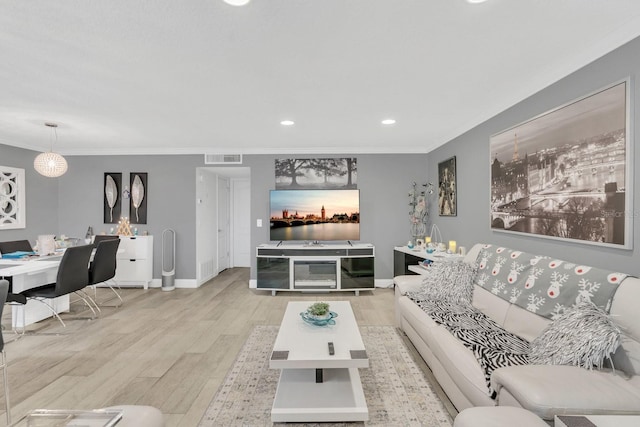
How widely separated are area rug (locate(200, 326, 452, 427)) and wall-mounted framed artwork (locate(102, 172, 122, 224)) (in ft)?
13.1

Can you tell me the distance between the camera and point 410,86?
2766 millimetres

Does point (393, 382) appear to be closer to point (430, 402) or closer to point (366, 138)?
point (430, 402)

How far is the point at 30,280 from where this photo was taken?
3641 millimetres

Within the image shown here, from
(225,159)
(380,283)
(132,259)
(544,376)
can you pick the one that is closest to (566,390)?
(544,376)

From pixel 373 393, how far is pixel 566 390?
121 centimetres

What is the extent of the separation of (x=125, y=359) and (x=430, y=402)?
100 inches

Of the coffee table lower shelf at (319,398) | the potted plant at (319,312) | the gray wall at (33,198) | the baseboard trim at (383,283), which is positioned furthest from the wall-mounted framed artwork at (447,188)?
the gray wall at (33,198)

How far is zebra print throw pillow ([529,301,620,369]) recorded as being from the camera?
4.95 feet

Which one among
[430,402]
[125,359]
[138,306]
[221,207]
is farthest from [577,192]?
[221,207]

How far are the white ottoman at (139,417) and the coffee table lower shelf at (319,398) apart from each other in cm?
83

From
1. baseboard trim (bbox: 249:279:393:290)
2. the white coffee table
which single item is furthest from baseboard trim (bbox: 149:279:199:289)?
the white coffee table

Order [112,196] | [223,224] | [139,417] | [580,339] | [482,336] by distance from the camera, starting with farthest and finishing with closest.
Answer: [223,224], [112,196], [482,336], [580,339], [139,417]

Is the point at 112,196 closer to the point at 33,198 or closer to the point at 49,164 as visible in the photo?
the point at 33,198

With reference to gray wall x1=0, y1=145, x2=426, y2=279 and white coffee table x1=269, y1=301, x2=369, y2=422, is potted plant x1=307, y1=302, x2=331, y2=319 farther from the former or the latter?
gray wall x1=0, y1=145, x2=426, y2=279
